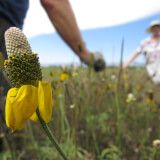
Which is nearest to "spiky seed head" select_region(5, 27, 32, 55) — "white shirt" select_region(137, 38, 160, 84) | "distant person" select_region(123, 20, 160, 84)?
"distant person" select_region(123, 20, 160, 84)

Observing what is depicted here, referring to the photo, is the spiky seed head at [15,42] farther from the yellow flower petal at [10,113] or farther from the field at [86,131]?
the field at [86,131]

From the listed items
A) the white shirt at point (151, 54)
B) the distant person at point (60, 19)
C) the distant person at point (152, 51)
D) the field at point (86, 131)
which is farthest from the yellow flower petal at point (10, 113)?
the white shirt at point (151, 54)

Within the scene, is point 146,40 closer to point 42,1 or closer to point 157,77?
point 157,77

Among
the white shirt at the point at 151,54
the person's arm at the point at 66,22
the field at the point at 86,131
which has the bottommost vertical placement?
the field at the point at 86,131

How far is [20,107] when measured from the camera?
13.6 inches

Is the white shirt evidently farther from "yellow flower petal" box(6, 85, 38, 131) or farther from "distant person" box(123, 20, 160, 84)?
"yellow flower petal" box(6, 85, 38, 131)

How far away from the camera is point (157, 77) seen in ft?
10.3

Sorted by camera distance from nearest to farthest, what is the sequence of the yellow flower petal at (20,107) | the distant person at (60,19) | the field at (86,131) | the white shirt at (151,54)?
the yellow flower petal at (20,107), the distant person at (60,19), the field at (86,131), the white shirt at (151,54)

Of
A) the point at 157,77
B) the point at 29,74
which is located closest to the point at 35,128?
the point at 29,74

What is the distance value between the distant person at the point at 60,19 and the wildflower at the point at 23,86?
1.86 ft

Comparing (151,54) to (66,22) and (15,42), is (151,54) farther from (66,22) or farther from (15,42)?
(15,42)

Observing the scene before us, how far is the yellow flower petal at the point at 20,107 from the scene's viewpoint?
1.13 ft

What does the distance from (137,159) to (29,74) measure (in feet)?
4.41

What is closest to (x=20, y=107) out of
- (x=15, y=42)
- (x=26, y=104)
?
(x=26, y=104)
